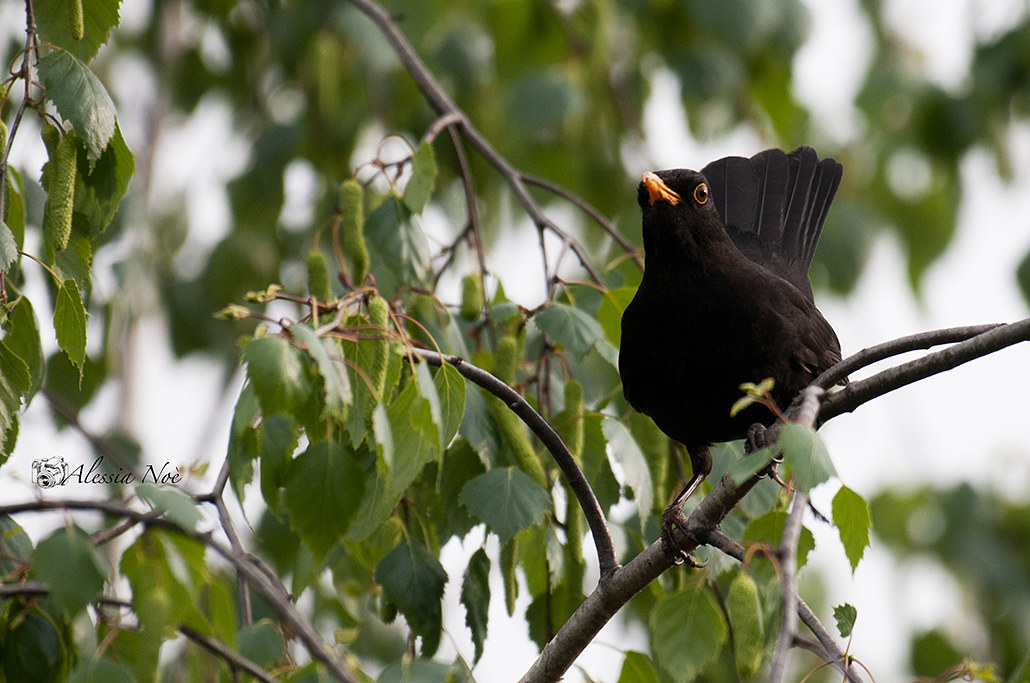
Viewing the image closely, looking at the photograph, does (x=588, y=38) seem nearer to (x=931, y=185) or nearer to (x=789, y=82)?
(x=789, y=82)

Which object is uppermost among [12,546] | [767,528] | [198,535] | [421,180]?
[421,180]

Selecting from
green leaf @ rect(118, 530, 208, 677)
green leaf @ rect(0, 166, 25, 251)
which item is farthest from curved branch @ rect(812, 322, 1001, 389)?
green leaf @ rect(0, 166, 25, 251)

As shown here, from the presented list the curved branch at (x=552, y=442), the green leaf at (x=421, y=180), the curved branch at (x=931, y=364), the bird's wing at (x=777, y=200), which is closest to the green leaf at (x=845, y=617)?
the curved branch at (x=931, y=364)

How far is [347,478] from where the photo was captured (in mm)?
2205

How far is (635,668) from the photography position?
2.82m

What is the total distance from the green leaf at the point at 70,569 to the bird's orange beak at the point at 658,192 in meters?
2.16

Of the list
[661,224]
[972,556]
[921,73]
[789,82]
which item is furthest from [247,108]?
[972,556]

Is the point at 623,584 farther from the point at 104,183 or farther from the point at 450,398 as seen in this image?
the point at 104,183

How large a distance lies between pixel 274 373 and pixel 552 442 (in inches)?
34.1

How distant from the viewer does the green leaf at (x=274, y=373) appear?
1.77m

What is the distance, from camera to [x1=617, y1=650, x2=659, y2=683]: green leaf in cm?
280

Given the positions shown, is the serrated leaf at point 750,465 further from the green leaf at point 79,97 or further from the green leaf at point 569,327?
the green leaf at point 79,97

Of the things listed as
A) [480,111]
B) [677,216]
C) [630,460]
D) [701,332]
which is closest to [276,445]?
[630,460]

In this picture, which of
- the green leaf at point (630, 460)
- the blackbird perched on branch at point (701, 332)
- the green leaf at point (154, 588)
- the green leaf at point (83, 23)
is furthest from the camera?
the blackbird perched on branch at point (701, 332)
